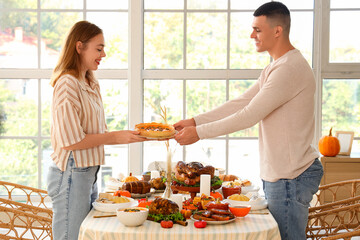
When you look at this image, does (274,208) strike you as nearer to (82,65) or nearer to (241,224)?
(241,224)

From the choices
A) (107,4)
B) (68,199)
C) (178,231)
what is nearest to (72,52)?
(68,199)

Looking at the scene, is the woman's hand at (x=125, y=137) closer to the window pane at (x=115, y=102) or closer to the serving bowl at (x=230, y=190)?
the serving bowl at (x=230, y=190)

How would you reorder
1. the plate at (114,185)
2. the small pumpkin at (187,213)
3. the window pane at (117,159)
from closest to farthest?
the small pumpkin at (187,213) < the plate at (114,185) < the window pane at (117,159)

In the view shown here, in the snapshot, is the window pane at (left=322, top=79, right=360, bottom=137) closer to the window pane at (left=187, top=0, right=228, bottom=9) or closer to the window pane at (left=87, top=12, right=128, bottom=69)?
the window pane at (left=187, top=0, right=228, bottom=9)

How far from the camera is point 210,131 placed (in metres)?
2.62

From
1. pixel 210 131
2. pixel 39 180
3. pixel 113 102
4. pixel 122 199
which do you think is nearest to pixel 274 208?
pixel 210 131

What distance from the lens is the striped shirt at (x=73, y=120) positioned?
236 cm

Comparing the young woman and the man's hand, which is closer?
the young woman

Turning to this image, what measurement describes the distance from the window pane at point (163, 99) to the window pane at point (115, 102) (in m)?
0.19

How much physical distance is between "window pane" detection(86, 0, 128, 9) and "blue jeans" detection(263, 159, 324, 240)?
8.39 ft

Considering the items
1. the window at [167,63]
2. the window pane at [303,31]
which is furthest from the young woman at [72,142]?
the window pane at [303,31]

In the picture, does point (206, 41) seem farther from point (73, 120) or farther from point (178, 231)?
point (178, 231)

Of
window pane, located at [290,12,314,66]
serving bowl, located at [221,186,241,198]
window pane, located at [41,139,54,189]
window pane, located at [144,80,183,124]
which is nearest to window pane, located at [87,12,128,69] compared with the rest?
window pane, located at [144,80,183,124]

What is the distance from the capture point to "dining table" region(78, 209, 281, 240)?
210cm
